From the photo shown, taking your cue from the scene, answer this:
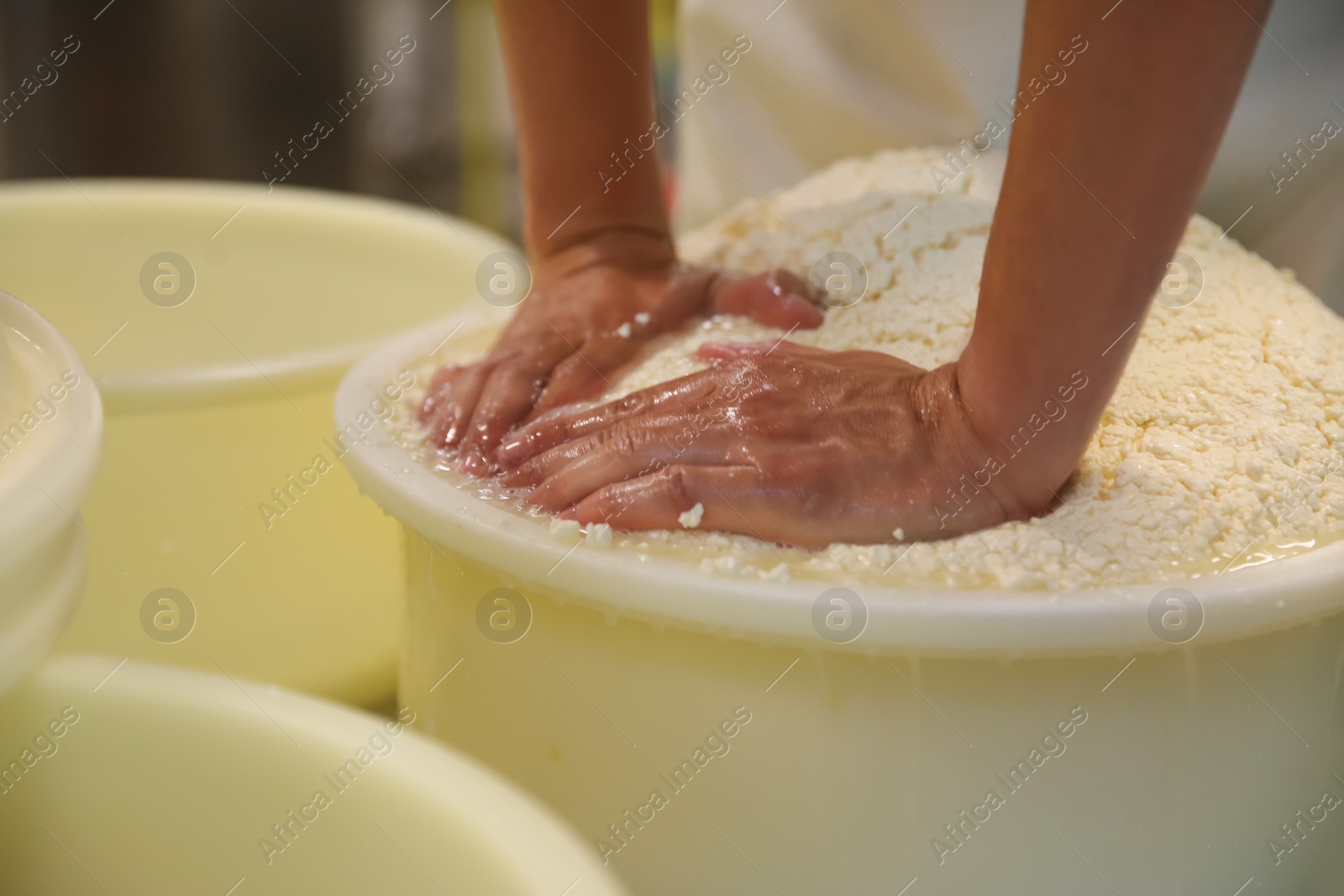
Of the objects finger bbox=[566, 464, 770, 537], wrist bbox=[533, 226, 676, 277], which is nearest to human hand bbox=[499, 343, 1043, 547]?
finger bbox=[566, 464, 770, 537]

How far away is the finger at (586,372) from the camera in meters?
0.66

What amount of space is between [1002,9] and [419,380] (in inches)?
19.3

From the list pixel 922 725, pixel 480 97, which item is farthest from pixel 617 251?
pixel 480 97

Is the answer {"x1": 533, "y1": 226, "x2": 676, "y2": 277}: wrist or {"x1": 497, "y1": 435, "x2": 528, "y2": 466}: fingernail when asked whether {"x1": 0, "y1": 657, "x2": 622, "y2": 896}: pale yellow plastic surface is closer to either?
{"x1": 497, "y1": 435, "x2": 528, "y2": 466}: fingernail

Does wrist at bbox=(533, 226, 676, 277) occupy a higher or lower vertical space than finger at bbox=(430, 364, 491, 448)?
higher

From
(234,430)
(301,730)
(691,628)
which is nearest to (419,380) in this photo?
(234,430)

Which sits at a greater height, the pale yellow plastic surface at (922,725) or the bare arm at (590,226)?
the bare arm at (590,226)

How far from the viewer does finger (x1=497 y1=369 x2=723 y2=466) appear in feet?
1.95

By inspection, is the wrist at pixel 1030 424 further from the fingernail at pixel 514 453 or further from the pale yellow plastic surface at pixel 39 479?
the pale yellow plastic surface at pixel 39 479

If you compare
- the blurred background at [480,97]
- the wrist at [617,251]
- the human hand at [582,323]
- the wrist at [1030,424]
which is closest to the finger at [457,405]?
the human hand at [582,323]

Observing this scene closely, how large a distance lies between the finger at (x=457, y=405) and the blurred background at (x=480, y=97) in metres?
0.36

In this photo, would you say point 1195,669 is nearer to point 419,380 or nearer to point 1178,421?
point 1178,421

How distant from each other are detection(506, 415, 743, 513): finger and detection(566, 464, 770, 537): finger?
0.01m

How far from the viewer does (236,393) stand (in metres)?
0.75
